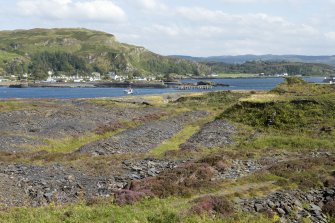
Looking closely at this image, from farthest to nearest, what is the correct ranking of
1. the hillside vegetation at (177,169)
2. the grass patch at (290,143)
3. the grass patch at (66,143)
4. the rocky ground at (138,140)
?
the grass patch at (66,143)
the rocky ground at (138,140)
the grass patch at (290,143)
the hillside vegetation at (177,169)

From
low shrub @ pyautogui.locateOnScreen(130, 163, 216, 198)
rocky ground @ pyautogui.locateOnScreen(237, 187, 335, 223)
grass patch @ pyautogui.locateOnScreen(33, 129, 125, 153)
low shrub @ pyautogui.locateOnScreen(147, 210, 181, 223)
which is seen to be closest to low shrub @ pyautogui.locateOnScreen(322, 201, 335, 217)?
rocky ground @ pyautogui.locateOnScreen(237, 187, 335, 223)

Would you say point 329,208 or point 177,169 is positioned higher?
point 177,169

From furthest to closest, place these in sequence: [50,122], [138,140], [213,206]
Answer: [50,122] < [138,140] < [213,206]

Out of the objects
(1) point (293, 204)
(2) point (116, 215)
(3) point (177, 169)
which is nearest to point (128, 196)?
(2) point (116, 215)

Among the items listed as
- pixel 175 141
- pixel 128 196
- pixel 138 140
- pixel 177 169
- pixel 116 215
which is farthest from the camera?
pixel 175 141

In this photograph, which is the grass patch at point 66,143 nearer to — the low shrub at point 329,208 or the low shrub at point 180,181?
the low shrub at point 180,181

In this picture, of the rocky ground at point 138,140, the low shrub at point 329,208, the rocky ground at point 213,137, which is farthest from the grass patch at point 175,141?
the low shrub at point 329,208

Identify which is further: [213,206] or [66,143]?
[66,143]

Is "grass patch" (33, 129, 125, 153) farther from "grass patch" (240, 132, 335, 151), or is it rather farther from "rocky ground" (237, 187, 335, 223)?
"rocky ground" (237, 187, 335, 223)

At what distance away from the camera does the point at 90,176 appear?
3762 cm

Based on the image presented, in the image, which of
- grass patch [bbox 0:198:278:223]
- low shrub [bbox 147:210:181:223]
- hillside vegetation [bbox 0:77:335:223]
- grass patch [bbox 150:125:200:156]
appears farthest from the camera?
grass patch [bbox 150:125:200:156]

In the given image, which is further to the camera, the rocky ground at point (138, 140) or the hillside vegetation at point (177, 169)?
the rocky ground at point (138, 140)

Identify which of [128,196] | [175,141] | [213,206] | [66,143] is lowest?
[175,141]

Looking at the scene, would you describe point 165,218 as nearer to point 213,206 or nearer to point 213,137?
point 213,206
